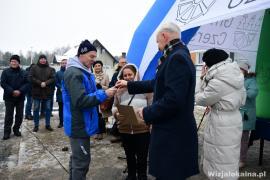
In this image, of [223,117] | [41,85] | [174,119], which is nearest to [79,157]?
[174,119]

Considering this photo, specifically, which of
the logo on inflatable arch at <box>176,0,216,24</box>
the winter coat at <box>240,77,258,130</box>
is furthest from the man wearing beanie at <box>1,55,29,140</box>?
the winter coat at <box>240,77,258,130</box>

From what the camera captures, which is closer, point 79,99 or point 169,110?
point 169,110

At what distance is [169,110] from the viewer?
250 cm

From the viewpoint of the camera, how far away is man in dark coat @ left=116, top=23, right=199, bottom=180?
2480 mm

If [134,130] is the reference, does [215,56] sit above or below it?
above

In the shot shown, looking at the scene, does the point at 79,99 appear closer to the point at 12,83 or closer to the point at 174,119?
the point at 174,119

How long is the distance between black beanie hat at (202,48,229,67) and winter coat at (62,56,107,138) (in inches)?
56.4

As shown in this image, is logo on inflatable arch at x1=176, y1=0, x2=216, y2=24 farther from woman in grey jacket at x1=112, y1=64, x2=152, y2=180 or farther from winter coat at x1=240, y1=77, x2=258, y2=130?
winter coat at x1=240, y1=77, x2=258, y2=130

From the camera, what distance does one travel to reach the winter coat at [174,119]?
8.13 feet

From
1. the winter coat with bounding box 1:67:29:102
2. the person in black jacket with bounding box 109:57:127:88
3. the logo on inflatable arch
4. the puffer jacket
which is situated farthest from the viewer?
the winter coat with bounding box 1:67:29:102

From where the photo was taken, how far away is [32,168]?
500cm

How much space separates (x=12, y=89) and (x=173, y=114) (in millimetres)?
5540

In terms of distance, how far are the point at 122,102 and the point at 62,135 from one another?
3.82 metres

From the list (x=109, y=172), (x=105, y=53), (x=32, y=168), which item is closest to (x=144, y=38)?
(x=109, y=172)
